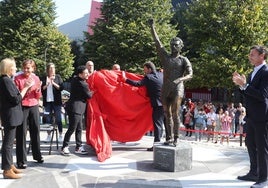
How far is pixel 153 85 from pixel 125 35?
22455 mm

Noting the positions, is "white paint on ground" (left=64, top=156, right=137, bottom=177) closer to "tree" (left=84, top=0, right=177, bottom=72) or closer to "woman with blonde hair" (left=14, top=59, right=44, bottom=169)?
"woman with blonde hair" (left=14, top=59, right=44, bottom=169)

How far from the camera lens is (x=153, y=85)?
354 inches

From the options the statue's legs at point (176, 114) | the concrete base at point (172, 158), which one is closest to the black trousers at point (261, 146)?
the concrete base at point (172, 158)

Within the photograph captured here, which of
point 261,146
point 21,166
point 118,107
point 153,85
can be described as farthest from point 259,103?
point 21,166

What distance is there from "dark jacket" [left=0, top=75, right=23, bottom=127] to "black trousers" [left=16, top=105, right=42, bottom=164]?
→ 2.04 feet

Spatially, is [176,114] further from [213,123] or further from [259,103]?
[213,123]

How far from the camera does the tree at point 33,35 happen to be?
34500mm

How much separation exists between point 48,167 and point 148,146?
10.1 ft

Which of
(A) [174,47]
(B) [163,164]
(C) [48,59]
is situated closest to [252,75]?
(A) [174,47]

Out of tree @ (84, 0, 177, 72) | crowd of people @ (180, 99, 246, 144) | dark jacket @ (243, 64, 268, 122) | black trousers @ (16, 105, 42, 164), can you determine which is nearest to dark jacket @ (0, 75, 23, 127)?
black trousers @ (16, 105, 42, 164)

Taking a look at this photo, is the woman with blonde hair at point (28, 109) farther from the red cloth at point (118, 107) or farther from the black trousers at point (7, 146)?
the red cloth at point (118, 107)

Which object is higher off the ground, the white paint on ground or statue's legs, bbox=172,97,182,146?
statue's legs, bbox=172,97,182,146

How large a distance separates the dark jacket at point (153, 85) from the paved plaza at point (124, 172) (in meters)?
1.18

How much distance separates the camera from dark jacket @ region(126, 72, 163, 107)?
8945 millimetres
